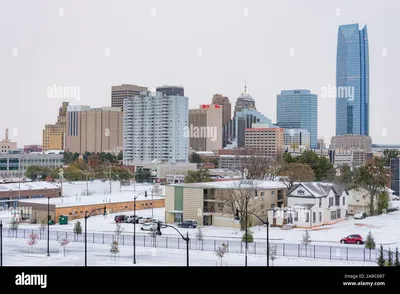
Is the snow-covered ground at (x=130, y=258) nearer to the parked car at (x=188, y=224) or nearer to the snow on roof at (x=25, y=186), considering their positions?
the parked car at (x=188, y=224)

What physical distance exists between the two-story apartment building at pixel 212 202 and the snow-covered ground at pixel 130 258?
14.7m

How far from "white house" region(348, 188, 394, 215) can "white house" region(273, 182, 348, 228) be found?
273 inches

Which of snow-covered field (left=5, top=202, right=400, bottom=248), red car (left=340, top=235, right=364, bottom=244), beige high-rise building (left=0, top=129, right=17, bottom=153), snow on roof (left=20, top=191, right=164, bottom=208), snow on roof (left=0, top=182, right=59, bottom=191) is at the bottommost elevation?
snow-covered field (left=5, top=202, right=400, bottom=248)

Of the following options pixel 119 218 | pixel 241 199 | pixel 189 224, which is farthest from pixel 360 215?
pixel 119 218

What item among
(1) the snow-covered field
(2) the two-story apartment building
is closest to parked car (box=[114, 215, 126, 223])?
(1) the snow-covered field

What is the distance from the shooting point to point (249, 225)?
167ft

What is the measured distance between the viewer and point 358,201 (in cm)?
6344

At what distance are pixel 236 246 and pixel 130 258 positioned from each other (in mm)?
8564

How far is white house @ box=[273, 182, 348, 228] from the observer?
51875 mm

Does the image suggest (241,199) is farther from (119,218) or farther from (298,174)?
(298,174)

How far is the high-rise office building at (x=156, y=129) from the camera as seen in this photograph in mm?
169625

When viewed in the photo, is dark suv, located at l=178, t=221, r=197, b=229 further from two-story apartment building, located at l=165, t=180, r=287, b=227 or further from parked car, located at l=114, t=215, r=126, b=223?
parked car, located at l=114, t=215, r=126, b=223
